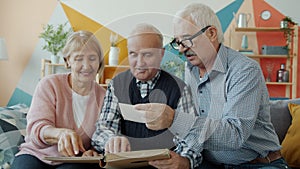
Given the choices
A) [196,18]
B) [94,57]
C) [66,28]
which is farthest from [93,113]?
[66,28]

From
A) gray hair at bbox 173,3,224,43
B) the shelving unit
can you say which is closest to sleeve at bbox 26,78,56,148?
gray hair at bbox 173,3,224,43

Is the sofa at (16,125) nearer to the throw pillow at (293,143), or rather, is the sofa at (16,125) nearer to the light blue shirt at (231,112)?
the throw pillow at (293,143)

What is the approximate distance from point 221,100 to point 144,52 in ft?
1.20

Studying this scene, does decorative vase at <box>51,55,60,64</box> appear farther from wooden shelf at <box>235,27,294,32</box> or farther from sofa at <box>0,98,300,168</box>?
sofa at <box>0,98,300,168</box>

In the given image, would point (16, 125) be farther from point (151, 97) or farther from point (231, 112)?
point (231, 112)

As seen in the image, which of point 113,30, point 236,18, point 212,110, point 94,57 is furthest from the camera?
point 236,18

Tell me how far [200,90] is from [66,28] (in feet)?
11.0

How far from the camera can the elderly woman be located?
3.84 feet

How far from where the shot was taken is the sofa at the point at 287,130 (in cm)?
168

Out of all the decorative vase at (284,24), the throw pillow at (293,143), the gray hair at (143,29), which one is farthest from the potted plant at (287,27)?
the gray hair at (143,29)

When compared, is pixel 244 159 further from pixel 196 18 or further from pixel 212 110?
pixel 196 18

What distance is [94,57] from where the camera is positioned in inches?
44.1

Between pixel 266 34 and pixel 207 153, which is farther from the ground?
pixel 266 34

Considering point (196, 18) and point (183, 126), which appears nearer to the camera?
point (183, 126)
